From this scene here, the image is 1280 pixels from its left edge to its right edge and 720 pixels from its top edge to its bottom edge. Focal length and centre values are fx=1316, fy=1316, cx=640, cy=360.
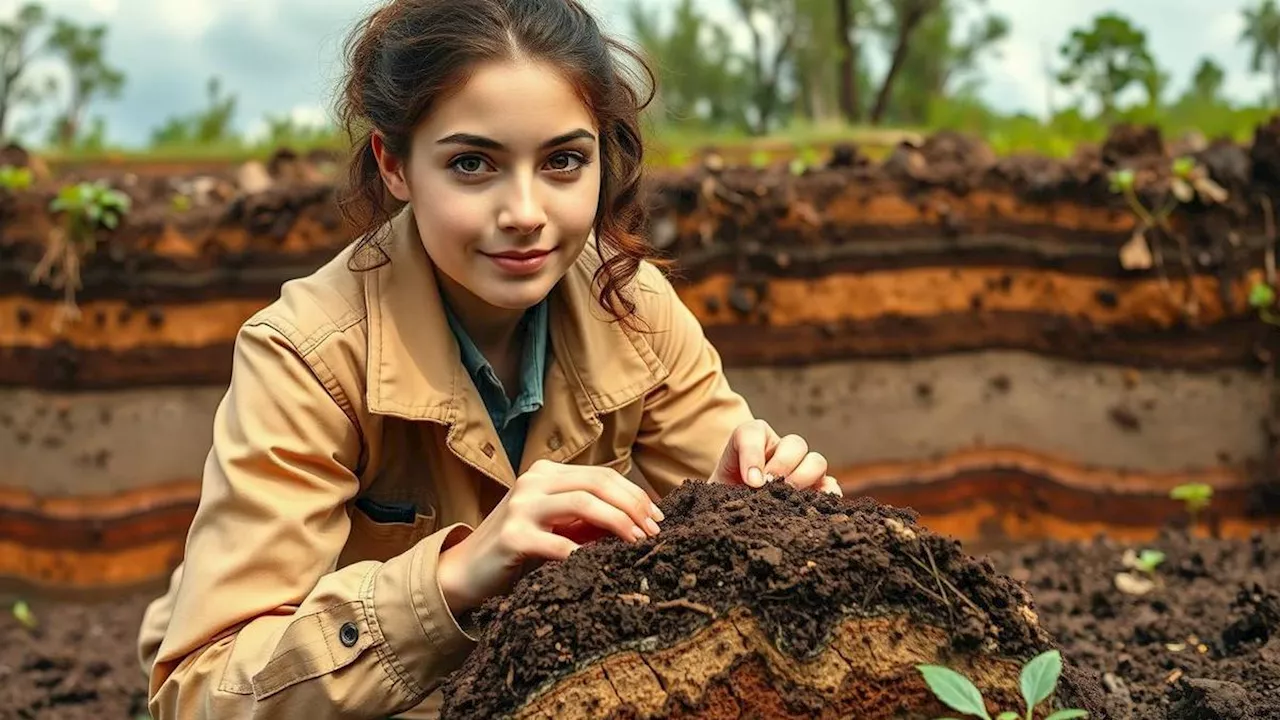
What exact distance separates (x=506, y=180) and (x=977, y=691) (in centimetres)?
104

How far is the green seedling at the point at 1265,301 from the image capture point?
5.00 m

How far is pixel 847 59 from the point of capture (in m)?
13.1

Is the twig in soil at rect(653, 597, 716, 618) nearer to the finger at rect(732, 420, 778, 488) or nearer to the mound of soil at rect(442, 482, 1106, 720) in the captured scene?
the mound of soil at rect(442, 482, 1106, 720)

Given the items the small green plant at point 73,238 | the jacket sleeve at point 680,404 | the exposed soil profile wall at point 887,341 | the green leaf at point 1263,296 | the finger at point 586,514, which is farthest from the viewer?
the small green plant at point 73,238

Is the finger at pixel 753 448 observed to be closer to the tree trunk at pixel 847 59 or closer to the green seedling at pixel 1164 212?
the green seedling at pixel 1164 212

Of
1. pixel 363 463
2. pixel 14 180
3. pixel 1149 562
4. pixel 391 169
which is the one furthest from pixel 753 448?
pixel 14 180

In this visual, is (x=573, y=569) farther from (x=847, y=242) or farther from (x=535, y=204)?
(x=847, y=242)

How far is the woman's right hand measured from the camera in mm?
1608

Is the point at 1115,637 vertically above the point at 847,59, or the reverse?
the point at 847,59

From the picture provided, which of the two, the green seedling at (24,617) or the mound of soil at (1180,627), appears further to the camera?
the green seedling at (24,617)

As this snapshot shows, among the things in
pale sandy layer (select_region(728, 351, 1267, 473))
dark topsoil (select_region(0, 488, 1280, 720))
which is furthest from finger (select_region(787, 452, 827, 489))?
pale sandy layer (select_region(728, 351, 1267, 473))

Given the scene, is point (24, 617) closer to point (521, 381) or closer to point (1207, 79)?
point (521, 381)

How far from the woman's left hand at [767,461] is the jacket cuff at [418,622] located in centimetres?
45

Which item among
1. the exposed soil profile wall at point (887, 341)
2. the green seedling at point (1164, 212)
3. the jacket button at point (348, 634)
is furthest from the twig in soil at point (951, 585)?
the green seedling at point (1164, 212)
